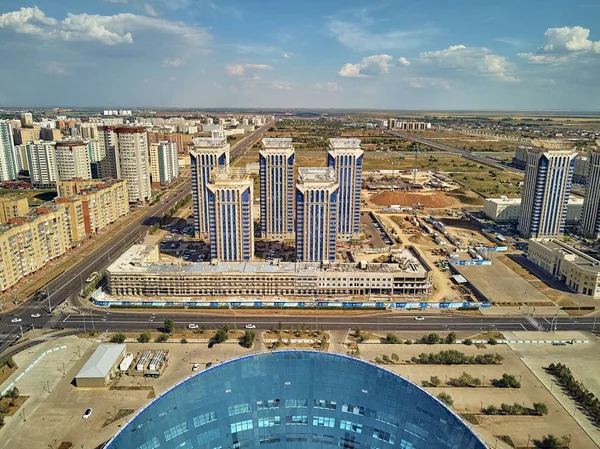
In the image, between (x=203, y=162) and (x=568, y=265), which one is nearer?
(x=568, y=265)

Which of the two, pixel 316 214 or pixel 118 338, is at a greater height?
pixel 316 214

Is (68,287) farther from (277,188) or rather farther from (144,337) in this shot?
(277,188)

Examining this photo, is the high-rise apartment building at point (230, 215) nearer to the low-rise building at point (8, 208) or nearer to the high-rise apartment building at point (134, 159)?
the low-rise building at point (8, 208)

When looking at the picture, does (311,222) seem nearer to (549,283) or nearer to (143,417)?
(549,283)

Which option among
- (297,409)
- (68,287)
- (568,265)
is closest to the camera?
(297,409)

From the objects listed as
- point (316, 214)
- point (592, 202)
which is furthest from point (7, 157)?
point (592, 202)

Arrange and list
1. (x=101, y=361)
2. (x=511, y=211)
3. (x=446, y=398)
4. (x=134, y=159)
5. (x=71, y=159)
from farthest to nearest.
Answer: (x=71, y=159) → (x=134, y=159) → (x=511, y=211) → (x=101, y=361) → (x=446, y=398)

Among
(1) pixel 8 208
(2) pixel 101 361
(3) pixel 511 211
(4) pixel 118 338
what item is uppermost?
(1) pixel 8 208
